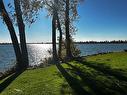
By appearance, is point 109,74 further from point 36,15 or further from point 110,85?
point 36,15

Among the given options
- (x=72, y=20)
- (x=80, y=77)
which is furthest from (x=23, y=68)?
(x=72, y=20)

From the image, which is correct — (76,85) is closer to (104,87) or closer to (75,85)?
(75,85)

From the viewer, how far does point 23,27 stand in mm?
28375

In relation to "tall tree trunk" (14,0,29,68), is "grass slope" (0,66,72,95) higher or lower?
lower

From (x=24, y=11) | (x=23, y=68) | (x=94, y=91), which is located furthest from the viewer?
(x=24, y=11)

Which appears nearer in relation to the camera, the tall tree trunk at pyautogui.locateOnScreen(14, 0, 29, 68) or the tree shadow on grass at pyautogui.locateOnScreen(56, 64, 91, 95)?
the tree shadow on grass at pyautogui.locateOnScreen(56, 64, 91, 95)

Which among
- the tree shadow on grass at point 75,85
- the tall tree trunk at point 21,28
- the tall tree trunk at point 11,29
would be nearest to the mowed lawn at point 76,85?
the tree shadow on grass at point 75,85

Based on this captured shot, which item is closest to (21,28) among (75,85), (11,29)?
(11,29)

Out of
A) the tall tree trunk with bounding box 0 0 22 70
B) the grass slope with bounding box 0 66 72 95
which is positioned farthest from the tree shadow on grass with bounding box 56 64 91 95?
the tall tree trunk with bounding box 0 0 22 70

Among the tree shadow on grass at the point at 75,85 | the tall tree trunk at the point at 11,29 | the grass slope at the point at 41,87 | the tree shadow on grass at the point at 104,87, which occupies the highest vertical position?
the tall tree trunk at the point at 11,29

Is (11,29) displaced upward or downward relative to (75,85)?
upward

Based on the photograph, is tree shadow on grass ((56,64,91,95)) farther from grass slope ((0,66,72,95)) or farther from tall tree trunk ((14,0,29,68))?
tall tree trunk ((14,0,29,68))

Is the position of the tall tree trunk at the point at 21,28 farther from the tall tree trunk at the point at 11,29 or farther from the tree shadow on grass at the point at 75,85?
the tree shadow on grass at the point at 75,85

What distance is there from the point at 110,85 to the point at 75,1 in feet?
84.4
